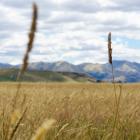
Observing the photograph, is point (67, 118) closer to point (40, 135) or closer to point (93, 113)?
point (93, 113)

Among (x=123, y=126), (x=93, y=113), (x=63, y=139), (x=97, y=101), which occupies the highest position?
(x=63, y=139)

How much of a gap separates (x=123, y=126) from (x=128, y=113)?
1.11m

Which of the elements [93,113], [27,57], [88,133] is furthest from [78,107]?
[27,57]

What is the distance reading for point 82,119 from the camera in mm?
6930

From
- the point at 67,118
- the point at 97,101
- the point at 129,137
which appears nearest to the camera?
the point at 129,137

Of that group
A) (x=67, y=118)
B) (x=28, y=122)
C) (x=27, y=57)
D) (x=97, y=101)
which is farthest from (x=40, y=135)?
(x=97, y=101)

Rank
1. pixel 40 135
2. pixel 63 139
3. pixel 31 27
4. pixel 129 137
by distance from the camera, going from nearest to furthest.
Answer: pixel 40 135, pixel 31 27, pixel 63 139, pixel 129 137

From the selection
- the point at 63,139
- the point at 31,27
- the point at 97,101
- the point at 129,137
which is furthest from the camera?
the point at 97,101

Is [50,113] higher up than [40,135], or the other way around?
[40,135]

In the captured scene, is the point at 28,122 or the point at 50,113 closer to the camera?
the point at 28,122

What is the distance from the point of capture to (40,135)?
1.66 m

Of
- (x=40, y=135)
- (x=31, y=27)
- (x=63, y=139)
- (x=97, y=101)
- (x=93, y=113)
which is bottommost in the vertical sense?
(x=97, y=101)

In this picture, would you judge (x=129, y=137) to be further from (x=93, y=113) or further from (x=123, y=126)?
(x=93, y=113)

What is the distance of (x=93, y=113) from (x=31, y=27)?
19.8 feet
